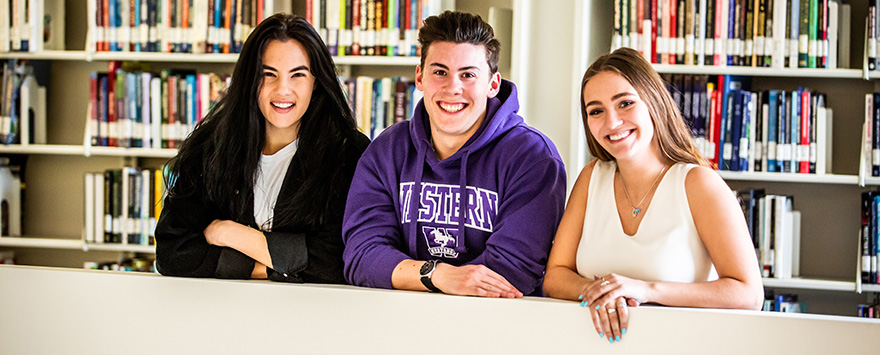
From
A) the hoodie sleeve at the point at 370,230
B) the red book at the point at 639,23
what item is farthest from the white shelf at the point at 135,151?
the red book at the point at 639,23

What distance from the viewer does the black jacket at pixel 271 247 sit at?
153 cm

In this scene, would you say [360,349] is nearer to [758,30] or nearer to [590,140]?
[590,140]

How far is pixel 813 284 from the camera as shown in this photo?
2506 millimetres

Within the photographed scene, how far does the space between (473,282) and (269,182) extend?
584mm

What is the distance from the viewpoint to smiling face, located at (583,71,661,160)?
136 cm

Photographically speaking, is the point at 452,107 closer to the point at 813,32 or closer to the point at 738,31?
the point at 738,31

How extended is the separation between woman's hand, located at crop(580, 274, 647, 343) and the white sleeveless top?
150mm

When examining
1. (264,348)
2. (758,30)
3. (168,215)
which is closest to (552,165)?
(264,348)

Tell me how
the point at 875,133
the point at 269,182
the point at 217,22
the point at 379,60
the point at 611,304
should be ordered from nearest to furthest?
the point at 611,304, the point at 269,182, the point at 875,133, the point at 379,60, the point at 217,22

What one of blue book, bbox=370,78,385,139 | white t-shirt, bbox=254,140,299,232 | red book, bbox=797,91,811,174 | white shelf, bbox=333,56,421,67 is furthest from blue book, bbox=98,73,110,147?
red book, bbox=797,91,811,174

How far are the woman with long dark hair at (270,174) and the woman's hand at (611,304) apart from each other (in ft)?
2.10

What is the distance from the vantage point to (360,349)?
1.20 m

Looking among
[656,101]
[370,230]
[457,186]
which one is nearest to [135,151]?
[370,230]

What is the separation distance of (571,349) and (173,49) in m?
2.29
